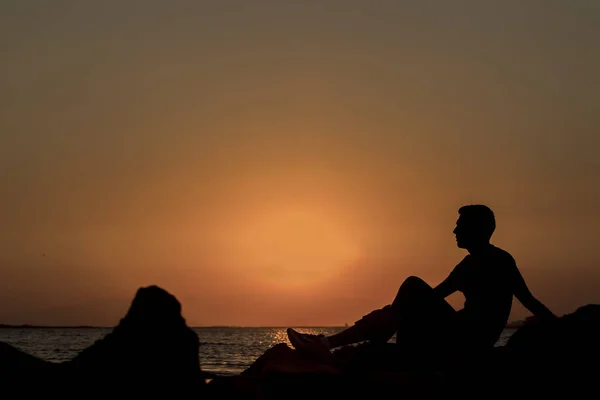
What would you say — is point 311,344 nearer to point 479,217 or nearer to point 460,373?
point 460,373

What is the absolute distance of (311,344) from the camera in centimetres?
804

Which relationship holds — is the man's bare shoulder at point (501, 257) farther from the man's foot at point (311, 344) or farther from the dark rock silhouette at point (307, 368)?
the man's foot at point (311, 344)

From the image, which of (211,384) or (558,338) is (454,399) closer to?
(558,338)

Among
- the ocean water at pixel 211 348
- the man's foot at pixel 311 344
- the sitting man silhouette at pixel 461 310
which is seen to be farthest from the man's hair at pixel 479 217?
the ocean water at pixel 211 348

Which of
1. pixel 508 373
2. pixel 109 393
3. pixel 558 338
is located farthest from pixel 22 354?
pixel 558 338

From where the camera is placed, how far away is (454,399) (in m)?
7.06

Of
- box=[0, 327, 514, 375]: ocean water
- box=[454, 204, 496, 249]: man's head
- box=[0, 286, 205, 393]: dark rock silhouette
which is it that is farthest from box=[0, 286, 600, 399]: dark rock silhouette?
box=[0, 327, 514, 375]: ocean water

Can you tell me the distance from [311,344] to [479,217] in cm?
260

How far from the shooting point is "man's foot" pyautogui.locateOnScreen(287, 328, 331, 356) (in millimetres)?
7973

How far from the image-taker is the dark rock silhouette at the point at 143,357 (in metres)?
A: 5.96

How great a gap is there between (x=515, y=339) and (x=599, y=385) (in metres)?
1.17

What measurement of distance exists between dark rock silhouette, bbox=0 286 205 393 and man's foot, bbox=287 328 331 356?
1850mm

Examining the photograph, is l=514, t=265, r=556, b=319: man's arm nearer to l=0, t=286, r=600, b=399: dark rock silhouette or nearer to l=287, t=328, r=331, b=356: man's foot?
l=0, t=286, r=600, b=399: dark rock silhouette

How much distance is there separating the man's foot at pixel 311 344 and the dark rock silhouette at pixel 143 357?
6.07 feet
